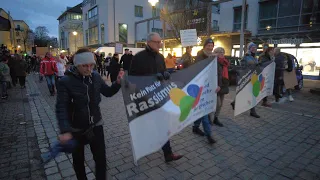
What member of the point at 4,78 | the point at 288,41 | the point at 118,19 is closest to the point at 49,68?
the point at 4,78

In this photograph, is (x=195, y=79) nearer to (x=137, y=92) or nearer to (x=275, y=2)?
(x=137, y=92)

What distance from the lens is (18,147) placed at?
4.32 m

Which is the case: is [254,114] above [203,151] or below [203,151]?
above

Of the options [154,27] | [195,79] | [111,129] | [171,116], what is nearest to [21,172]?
[111,129]

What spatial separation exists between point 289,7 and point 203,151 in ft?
65.2

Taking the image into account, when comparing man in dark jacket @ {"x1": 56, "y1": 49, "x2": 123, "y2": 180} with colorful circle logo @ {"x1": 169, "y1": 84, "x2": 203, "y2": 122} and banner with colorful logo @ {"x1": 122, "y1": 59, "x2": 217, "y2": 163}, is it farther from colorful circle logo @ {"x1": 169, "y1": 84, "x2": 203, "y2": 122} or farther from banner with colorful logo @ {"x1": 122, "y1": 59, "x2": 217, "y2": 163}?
colorful circle logo @ {"x1": 169, "y1": 84, "x2": 203, "y2": 122}

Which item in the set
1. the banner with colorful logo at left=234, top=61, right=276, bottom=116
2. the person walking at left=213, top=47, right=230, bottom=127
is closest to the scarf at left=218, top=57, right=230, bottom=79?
the person walking at left=213, top=47, right=230, bottom=127

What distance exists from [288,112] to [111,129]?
5.24 meters

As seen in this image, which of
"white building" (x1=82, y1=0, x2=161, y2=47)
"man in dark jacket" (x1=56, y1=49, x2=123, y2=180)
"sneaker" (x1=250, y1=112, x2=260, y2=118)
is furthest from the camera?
"white building" (x1=82, y1=0, x2=161, y2=47)

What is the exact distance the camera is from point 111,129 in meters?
5.27

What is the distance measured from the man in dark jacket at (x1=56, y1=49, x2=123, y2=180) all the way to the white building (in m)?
38.6

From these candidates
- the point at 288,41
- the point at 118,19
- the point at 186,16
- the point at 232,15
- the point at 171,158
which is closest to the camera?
the point at 171,158

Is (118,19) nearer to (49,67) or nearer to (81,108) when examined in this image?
(49,67)

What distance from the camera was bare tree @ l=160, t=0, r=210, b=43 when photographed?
22406 mm
